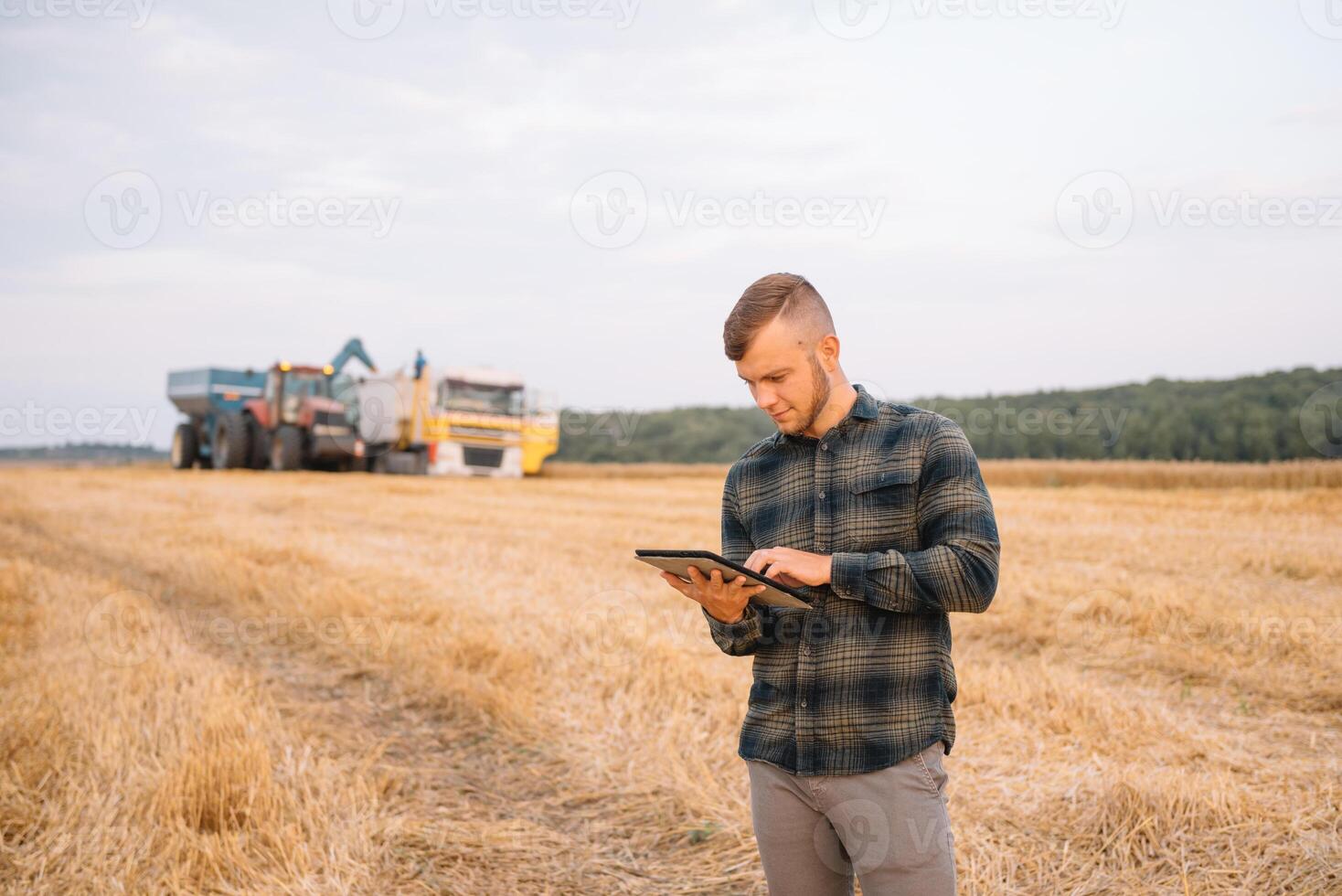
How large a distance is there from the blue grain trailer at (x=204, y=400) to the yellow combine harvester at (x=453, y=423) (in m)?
3.80

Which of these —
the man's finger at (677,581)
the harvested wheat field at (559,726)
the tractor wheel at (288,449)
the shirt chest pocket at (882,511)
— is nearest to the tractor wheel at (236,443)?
the tractor wheel at (288,449)

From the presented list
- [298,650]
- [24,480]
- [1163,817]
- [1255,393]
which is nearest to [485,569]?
[298,650]

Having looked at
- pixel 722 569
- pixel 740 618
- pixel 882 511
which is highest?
pixel 882 511

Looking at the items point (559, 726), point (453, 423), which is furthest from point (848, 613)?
point (453, 423)

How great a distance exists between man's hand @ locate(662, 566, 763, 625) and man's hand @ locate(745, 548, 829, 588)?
0.15 feet

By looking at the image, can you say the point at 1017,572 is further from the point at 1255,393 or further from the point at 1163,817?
the point at 1255,393

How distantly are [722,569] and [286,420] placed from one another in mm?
28478

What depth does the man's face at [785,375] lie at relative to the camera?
7.54 ft

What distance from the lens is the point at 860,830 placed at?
7.43 ft

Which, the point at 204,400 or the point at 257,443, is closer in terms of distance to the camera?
the point at 257,443

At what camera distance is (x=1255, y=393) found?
1594 inches

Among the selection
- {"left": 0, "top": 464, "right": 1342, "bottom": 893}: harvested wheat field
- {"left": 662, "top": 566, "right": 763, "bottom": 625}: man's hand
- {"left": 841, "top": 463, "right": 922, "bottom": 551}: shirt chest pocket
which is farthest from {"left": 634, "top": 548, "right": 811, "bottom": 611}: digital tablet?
{"left": 0, "top": 464, "right": 1342, "bottom": 893}: harvested wheat field

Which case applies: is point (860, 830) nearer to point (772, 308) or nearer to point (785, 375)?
point (785, 375)

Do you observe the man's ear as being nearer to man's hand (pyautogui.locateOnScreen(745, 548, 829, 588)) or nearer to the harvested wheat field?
man's hand (pyautogui.locateOnScreen(745, 548, 829, 588))
